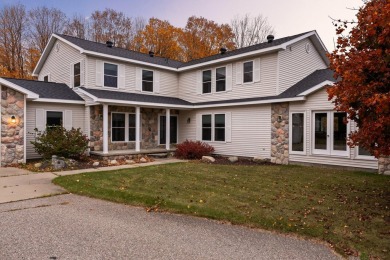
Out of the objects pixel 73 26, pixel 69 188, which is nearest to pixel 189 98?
pixel 69 188

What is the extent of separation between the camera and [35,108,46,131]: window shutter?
43.4 ft

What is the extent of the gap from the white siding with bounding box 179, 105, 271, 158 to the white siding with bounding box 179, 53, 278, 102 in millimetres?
851

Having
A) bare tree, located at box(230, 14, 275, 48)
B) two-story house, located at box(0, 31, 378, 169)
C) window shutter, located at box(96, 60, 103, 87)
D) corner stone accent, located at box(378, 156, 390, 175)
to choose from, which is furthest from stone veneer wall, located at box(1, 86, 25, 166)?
bare tree, located at box(230, 14, 275, 48)

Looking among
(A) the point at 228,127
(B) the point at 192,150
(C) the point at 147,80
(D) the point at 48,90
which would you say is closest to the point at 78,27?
(C) the point at 147,80

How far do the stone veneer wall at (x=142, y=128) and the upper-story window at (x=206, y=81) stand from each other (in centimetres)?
247

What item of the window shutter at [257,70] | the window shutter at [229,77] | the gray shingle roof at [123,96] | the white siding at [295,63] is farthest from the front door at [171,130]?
the white siding at [295,63]

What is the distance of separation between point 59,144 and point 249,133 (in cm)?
872

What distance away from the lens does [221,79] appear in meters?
16.2

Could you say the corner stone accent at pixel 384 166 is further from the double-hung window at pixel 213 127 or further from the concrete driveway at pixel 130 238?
the concrete driveway at pixel 130 238

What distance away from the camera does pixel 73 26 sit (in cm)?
2998

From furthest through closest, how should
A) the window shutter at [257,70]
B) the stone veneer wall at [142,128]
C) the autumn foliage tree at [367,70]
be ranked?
the stone veneer wall at [142,128], the window shutter at [257,70], the autumn foliage tree at [367,70]

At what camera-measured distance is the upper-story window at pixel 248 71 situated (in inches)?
587

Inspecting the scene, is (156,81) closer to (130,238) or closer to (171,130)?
(171,130)

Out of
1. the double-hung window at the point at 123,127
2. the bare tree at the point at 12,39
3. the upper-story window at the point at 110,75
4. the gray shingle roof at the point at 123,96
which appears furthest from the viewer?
the bare tree at the point at 12,39
